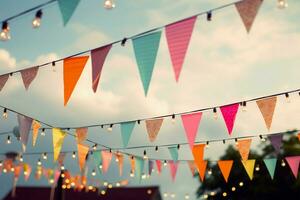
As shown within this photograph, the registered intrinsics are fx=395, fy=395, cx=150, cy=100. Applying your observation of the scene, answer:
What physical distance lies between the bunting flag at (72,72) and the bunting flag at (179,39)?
127 centimetres

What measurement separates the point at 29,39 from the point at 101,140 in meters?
2.98

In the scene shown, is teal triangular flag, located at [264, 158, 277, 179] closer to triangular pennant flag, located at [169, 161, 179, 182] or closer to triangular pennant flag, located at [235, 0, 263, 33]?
triangular pennant flag, located at [169, 161, 179, 182]

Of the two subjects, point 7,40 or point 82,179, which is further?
point 82,179

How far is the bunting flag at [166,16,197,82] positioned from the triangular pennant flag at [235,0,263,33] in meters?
0.50

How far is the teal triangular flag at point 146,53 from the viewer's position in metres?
4.22

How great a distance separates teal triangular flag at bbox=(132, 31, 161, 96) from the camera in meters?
4.22

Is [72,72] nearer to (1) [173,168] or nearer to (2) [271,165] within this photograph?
(2) [271,165]

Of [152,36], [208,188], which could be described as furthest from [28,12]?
[208,188]

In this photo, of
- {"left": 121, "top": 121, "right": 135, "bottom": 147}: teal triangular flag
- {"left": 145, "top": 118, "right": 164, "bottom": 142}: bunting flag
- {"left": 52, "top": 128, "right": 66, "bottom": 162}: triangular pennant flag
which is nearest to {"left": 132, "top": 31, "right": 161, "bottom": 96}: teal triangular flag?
{"left": 145, "top": 118, "right": 164, "bottom": 142}: bunting flag

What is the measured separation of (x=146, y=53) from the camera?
426 centimetres

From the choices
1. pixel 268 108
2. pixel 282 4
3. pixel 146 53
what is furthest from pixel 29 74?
pixel 268 108

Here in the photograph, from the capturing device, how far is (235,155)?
22.4 metres

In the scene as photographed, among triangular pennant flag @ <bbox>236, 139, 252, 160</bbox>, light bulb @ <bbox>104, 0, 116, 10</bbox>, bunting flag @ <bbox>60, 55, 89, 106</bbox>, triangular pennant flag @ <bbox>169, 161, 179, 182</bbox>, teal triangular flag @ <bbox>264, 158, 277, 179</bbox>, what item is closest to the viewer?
light bulb @ <bbox>104, 0, 116, 10</bbox>

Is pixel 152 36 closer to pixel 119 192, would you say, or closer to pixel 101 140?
pixel 101 140
